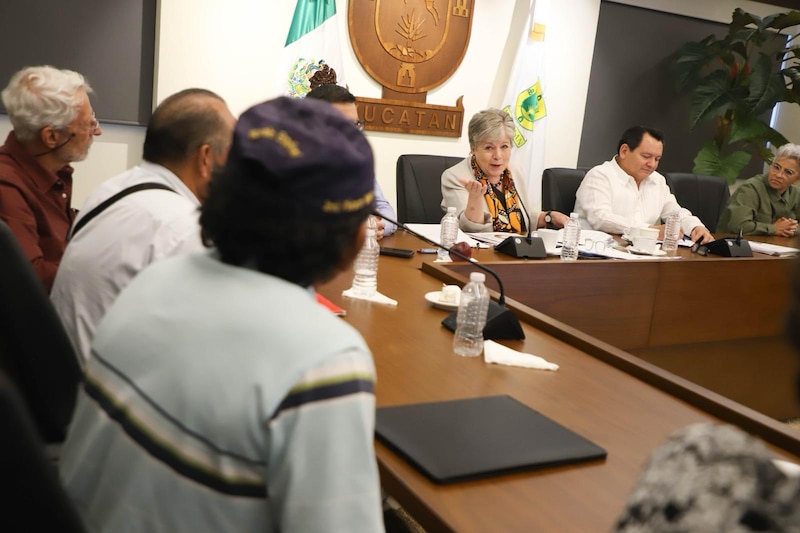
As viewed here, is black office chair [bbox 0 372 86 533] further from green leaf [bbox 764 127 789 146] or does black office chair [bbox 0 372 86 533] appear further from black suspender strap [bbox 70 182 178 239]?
green leaf [bbox 764 127 789 146]

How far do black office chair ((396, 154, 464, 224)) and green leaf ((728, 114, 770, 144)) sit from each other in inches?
121

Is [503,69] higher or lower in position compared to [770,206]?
higher

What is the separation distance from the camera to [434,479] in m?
1.15

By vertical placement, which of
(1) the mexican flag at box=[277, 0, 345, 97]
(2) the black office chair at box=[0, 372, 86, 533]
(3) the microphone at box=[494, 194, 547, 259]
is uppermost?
(1) the mexican flag at box=[277, 0, 345, 97]

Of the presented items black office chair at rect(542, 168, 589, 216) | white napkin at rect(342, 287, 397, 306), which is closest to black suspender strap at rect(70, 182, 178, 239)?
white napkin at rect(342, 287, 397, 306)

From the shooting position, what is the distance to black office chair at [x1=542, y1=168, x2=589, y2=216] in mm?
4152

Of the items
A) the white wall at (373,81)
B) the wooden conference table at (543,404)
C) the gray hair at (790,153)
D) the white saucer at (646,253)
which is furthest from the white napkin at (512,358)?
the gray hair at (790,153)

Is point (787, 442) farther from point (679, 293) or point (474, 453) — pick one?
point (679, 293)

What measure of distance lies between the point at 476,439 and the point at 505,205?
2.67 metres

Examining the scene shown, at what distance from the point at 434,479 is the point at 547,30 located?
4952mm

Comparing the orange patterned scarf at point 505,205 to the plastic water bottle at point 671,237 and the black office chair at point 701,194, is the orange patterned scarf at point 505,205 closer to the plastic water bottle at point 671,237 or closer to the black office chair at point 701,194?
the plastic water bottle at point 671,237

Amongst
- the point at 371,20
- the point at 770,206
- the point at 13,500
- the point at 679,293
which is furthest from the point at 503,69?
the point at 13,500

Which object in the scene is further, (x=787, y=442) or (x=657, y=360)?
(x=657, y=360)

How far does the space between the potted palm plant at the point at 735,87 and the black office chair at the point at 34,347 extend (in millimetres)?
5494
